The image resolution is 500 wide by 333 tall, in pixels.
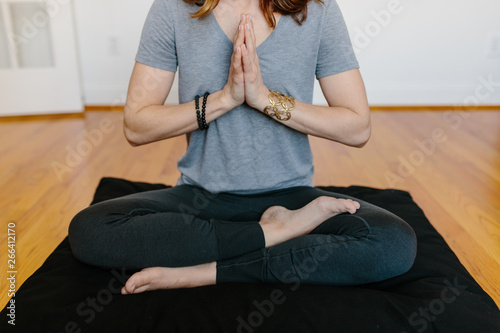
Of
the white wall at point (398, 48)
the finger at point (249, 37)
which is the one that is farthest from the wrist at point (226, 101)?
the white wall at point (398, 48)

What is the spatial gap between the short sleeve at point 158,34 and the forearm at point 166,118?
0.42 feet

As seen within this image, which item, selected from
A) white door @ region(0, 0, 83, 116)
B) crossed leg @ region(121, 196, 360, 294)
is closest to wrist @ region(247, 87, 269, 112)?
crossed leg @ region(121, 196, 360, 294)

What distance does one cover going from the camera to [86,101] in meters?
3.53

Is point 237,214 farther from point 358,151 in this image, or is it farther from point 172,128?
point 358,151

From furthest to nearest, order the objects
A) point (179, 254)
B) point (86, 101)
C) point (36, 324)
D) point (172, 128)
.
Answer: point (86, 101) → point (172, 128) → point (179, 254) → point (36, 324)

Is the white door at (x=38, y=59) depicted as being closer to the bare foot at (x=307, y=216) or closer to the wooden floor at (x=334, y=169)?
the wooden floor at (x=334, y=169)

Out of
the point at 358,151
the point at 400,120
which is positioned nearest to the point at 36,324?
the point at 358,151

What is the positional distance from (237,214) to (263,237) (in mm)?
148

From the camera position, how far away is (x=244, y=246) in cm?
117

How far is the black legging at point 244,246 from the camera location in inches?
44.9

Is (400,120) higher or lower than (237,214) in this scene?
lower

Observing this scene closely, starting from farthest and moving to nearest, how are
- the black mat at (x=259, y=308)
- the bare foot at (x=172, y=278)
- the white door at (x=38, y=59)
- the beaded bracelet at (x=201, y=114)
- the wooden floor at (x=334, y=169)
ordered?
the white door at (x=38, y=59)
the wooden floor at (x=334, y=169)
the beaded bracelet at (x=201, y=114)
the bare foot at (x=172, y=278)
the black mat at (x=259, y=308)

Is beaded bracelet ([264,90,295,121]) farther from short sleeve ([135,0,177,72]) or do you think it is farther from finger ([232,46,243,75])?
short sleeve ([135,0,177,72])

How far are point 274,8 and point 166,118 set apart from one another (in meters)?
0.40
